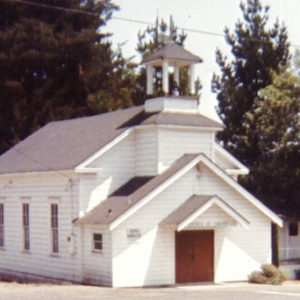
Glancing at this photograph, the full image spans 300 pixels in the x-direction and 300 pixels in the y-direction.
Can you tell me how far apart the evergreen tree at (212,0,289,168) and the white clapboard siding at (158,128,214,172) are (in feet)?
74.0

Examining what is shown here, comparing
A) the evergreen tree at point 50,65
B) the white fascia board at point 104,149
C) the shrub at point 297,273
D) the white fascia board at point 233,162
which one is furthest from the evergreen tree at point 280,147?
the white fascia board at point 104,149

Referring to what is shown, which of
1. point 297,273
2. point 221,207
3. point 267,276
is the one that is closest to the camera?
point 221,207

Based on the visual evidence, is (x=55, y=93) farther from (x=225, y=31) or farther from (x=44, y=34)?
(x=225, y=31)

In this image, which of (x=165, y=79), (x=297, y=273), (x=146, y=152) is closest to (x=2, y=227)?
(x=146, y=152)

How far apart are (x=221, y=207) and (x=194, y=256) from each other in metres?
2.48

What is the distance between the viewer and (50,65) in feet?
199

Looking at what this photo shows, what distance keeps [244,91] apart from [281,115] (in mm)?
6910

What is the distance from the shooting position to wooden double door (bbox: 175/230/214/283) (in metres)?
33.8

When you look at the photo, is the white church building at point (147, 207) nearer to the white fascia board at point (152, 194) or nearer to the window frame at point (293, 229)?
the white fascia board at point (152, 194)

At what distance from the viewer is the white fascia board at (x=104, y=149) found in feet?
111

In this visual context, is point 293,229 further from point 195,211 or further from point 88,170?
point 88,170

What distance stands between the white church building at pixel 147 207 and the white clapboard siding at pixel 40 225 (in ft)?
0.17

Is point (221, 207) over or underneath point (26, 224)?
over

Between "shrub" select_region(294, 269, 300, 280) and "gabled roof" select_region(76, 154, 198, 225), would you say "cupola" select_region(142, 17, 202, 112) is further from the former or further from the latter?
"shrub" select_region(294, 269, 300, 280)
